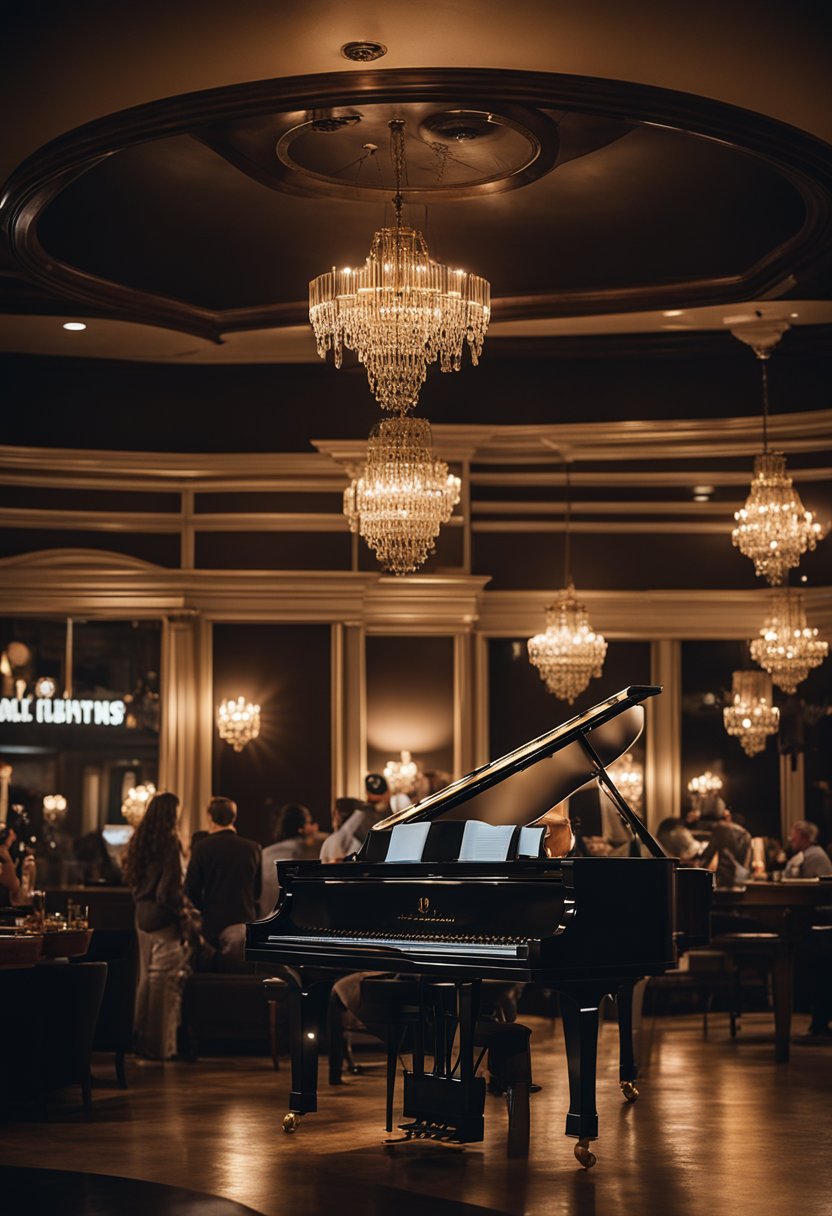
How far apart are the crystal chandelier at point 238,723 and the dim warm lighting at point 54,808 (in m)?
1.29

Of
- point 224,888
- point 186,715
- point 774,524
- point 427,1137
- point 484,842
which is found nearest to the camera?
point 427,1137

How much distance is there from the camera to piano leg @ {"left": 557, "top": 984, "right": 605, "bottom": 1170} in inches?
245

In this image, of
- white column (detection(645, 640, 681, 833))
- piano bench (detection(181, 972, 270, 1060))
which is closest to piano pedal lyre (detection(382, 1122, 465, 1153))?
piano bench (detection(181, 972, 270, 1060))

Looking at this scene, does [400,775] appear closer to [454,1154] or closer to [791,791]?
[791,791]

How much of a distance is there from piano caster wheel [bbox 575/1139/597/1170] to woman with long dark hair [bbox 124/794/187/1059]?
11.5 ft

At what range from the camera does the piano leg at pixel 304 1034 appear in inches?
280

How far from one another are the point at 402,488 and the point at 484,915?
134 inches

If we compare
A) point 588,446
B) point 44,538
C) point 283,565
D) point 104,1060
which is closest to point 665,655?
point 588,446

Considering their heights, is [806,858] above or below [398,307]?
below

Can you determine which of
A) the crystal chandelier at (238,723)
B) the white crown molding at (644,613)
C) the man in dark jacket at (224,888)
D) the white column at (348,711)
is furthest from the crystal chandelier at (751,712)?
the man in dark jacket at (224,888)

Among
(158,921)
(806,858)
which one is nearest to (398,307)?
(158,921)

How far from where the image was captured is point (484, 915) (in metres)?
6.42

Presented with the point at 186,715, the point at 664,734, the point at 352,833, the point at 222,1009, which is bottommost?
the point at 222,1009

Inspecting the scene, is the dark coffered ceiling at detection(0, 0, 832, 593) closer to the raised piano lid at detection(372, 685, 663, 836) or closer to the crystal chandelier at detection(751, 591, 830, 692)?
the crystal chandelier at detection(751, 591, 830, 692)
